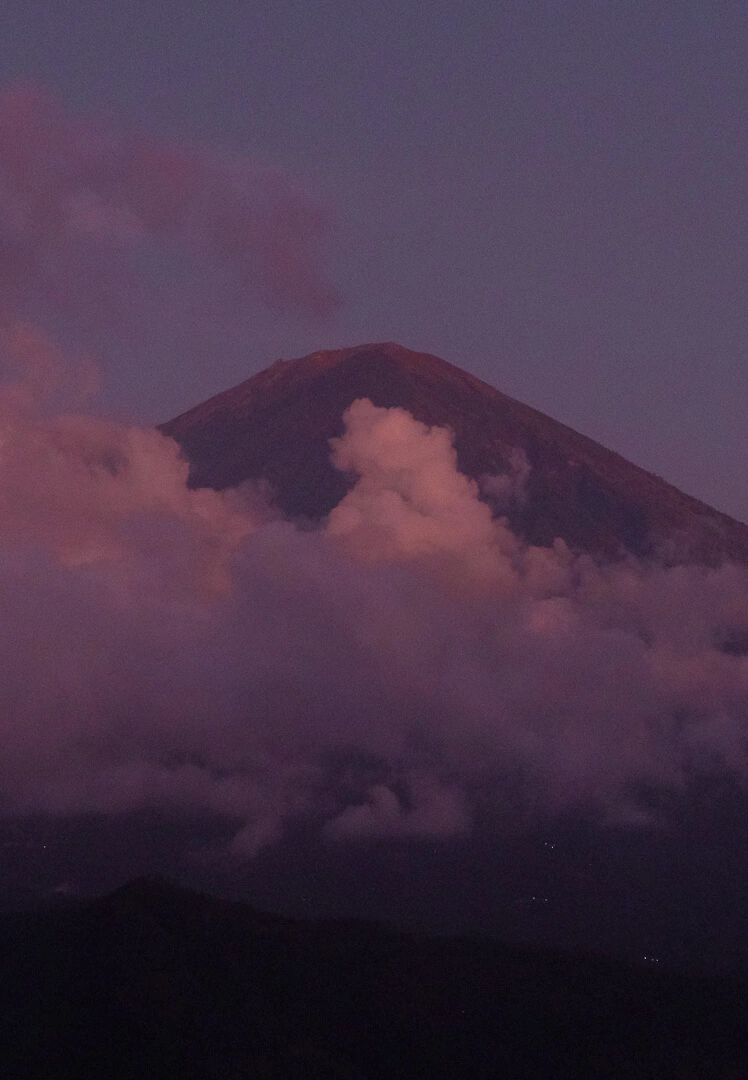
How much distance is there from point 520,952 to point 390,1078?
36111mm

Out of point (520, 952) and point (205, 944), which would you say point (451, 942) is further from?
point (205, 944)

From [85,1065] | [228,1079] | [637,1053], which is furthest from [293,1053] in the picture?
[637,1053]

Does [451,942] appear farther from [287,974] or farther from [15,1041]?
[15,1041]

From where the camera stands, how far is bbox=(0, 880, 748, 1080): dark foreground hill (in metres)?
145

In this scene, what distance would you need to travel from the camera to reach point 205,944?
171 meters

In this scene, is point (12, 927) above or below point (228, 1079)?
above

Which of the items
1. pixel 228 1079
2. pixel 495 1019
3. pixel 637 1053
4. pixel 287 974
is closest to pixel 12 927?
pixel 287 974

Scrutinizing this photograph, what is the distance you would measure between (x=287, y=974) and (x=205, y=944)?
11.2m

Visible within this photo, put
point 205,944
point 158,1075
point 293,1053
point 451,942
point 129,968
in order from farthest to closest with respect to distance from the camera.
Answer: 1. point 451,942
2. point 205,944
3. point 129,968
4. point 293,1053
5. point 158,1075

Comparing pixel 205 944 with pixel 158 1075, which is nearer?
pixel 158 1075

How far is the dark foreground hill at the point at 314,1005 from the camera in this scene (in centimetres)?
14512

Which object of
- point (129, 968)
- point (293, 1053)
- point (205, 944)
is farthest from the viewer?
point (205, 944)

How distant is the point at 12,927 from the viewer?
578 ft

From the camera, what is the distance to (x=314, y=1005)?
522 feet
